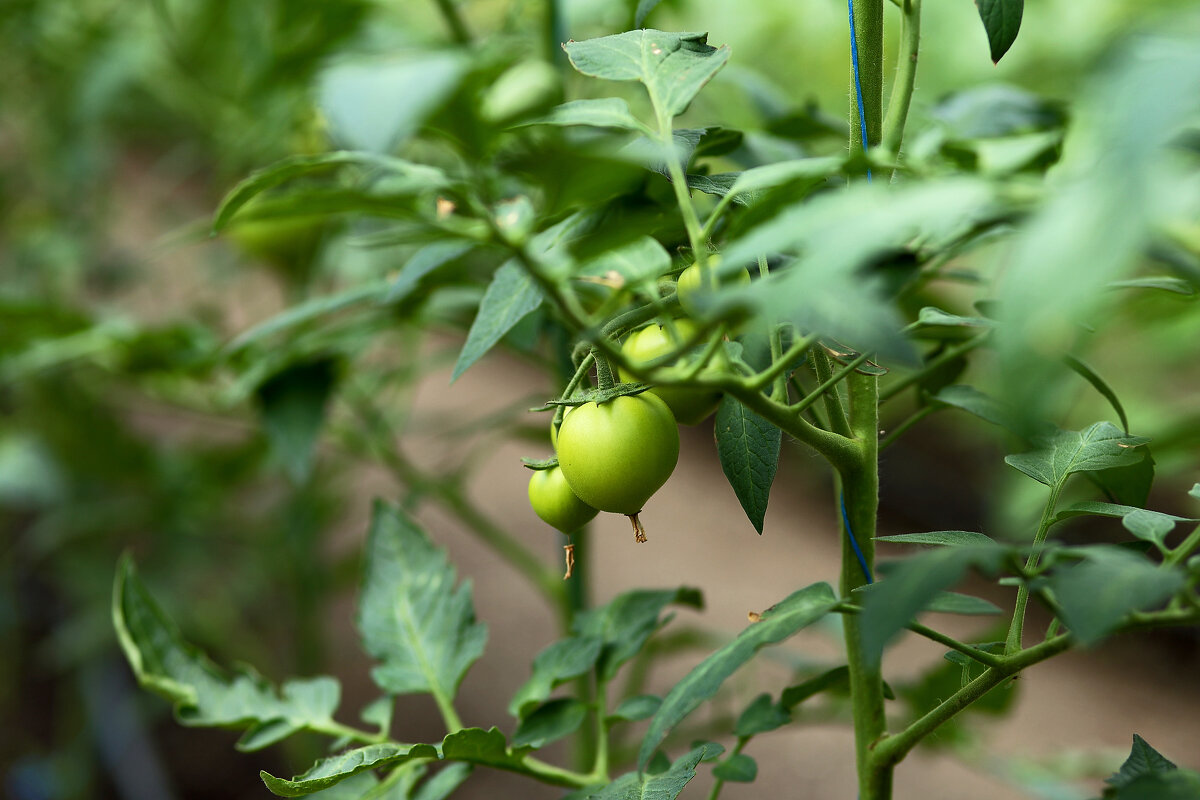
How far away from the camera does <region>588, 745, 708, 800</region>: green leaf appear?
0.98ft

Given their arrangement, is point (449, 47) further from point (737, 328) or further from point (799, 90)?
point (799, 90)

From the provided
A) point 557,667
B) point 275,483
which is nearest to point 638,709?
point 557,667

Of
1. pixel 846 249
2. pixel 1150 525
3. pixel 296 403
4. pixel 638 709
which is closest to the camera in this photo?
pixel 846 249

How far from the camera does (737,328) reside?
214mm

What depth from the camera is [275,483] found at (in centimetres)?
121

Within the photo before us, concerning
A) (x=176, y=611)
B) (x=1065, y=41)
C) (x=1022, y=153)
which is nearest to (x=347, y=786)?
(x=1022, y=153)

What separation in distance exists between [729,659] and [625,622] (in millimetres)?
133

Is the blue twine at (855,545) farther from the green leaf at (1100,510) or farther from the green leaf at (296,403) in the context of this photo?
the green leaf at (296,403)

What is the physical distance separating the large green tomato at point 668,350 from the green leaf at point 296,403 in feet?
0.93

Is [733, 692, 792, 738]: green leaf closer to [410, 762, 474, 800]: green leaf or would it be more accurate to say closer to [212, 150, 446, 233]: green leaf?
[410, 762, 474, 800]: green leaf

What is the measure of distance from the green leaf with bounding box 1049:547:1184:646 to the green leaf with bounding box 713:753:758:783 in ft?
0.55

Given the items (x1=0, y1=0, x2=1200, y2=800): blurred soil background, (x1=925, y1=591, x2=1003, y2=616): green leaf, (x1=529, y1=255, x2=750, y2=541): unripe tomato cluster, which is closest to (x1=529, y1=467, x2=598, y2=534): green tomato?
(x1=529, y1=255, x2=750, y2=541): unripe tomato cluster

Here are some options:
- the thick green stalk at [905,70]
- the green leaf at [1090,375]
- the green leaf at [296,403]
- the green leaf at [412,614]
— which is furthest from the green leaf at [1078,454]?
the green leaf at [296,403]

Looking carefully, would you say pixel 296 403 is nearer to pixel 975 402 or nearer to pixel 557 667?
pixel 557 667
